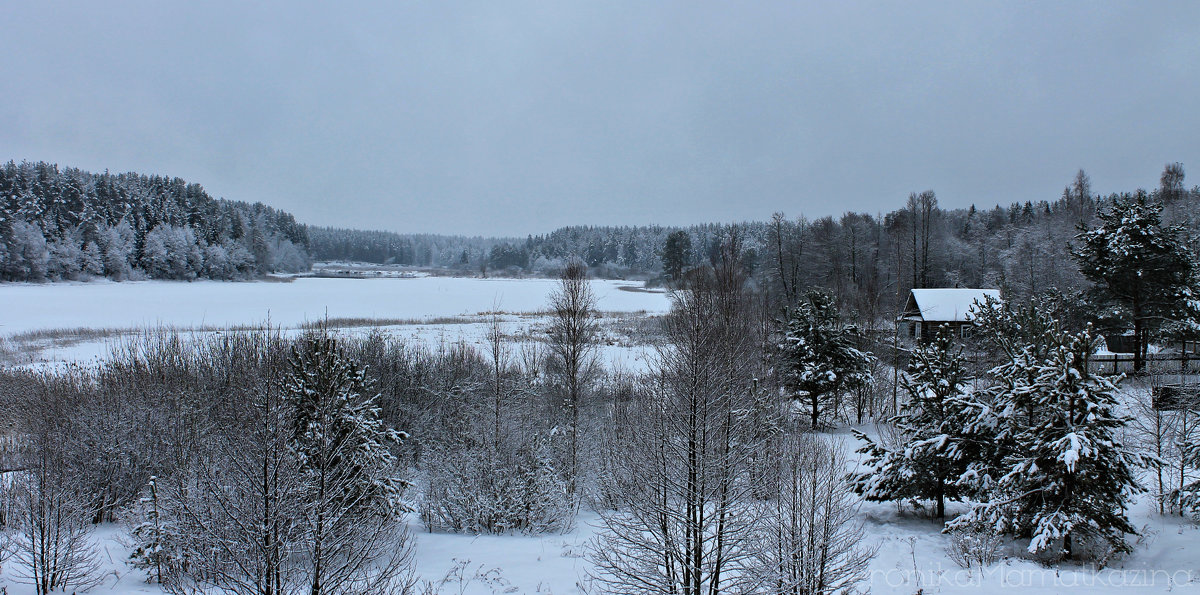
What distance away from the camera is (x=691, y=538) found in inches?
305

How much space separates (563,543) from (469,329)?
34.4m

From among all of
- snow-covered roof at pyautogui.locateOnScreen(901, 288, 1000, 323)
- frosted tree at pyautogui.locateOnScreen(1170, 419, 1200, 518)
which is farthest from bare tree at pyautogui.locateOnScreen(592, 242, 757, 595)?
snow-covered roof at pyautogui.locateOnScreen(901, 288, 1000, 323)

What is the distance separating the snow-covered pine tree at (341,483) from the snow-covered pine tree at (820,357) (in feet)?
58.4

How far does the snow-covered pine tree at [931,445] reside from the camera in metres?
13.4

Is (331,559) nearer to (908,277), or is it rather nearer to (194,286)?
(908,277)

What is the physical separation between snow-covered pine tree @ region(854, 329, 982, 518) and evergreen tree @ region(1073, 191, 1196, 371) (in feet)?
58.9

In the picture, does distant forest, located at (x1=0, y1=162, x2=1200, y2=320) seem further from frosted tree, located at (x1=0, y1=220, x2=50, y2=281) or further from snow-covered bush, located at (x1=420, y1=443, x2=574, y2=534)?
snow-covered bush, located at (x1=420, y1=443, x2=574, y2=534)

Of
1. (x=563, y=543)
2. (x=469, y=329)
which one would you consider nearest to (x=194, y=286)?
(x=469, y=329)

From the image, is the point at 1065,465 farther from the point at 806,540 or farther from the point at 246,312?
the point at 246,312

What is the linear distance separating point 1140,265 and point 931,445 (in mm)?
20574

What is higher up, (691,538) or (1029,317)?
(1029,317)

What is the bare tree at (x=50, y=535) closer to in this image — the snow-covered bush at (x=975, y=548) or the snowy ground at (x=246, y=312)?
the snow-covered bush at (x=975, y=548)

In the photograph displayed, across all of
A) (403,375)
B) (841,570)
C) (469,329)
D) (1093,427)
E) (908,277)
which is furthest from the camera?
(908,277)

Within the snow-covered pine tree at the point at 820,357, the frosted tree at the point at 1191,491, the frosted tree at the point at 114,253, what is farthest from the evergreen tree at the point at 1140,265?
the frosted tree at the point at 114,253
